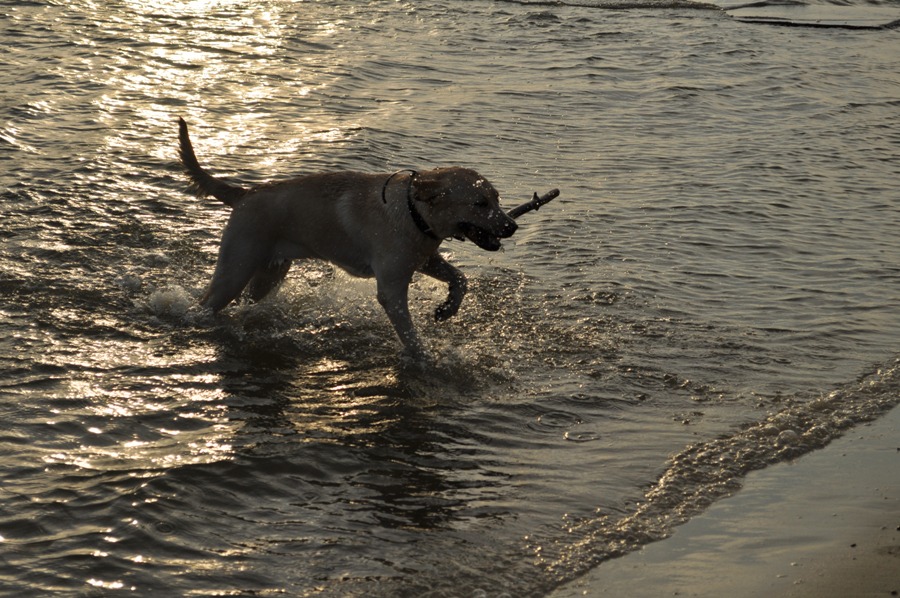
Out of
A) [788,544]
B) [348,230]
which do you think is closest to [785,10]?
[348,230]

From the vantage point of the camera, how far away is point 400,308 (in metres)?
7.46

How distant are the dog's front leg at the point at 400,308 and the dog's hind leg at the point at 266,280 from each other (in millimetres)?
971

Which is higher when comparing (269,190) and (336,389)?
(269,190)

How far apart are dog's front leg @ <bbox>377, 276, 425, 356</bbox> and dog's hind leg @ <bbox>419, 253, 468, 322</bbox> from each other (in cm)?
30

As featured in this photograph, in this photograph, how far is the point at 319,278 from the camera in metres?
9.16

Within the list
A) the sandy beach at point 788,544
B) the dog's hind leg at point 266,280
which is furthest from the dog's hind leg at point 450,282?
the sandy beach at point 788,544

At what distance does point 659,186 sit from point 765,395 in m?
4.75

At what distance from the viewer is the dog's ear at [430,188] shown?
277 inches

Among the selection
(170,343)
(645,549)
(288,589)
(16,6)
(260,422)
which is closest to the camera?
(288,589)

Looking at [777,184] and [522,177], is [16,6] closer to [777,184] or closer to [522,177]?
[522,177]

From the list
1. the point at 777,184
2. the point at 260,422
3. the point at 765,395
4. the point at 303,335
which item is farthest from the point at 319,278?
the point at 777,184

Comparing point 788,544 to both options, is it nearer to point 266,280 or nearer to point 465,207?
point 465,207

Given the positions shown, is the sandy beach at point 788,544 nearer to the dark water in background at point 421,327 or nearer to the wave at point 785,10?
the dark water in background at point 421,327

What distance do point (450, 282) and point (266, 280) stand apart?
135 cm
